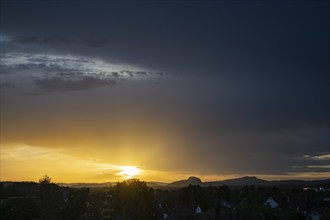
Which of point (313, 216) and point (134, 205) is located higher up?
point (134, 205)

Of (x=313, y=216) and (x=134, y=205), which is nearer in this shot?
(x=134, y=205)

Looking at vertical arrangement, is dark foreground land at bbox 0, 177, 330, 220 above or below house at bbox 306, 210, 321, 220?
above

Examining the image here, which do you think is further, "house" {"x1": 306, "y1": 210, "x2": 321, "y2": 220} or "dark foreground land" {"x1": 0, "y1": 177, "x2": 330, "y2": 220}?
"house" {"x1": 306, "y1": 210, "x2": 321, "y2": 220}

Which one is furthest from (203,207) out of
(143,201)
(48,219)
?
(48,219)

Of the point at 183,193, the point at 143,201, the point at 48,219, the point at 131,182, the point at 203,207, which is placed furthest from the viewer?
the point at 183,193

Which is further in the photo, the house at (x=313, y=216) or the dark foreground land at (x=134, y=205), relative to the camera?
the house at (x=313, y=216)

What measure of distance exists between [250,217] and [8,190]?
168 feet

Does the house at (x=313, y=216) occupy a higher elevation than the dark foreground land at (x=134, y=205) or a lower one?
lower

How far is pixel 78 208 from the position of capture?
39.6 metres

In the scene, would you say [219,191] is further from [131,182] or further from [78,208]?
[78,208]

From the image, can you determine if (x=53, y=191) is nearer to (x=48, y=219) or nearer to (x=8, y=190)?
(x=48, y=219)

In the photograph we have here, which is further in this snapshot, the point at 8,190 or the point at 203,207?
the point at 203,207

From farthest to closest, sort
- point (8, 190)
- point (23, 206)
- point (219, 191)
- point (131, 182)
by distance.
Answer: point (219, 191)
point (8, 190)
point (131, 182)
point (23, 206)

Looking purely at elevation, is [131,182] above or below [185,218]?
above
